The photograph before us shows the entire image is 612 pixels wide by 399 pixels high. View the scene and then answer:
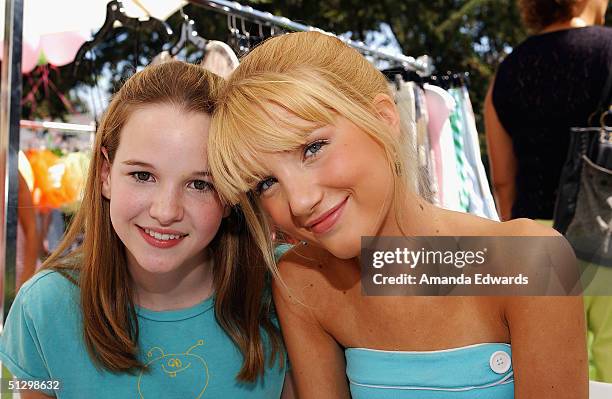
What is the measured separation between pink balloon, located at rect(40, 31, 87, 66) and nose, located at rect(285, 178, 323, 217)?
213 cm

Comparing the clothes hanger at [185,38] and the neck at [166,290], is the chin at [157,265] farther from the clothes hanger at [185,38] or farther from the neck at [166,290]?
the clothes hanger at [185,38]

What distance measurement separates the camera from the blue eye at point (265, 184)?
86cm

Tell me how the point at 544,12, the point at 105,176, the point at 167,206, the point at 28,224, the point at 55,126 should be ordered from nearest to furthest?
the point at 167,206, the point at 105,176, the point at 544,12, the point at 28,224, the point at 55,126

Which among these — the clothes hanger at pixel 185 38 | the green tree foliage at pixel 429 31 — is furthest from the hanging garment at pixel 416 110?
the green tree foliage at pixel 429 31

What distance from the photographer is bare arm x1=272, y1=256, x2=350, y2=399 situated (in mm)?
984

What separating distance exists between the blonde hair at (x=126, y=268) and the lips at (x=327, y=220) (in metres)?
0.27

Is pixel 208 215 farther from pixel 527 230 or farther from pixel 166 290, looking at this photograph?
pixel 527 230

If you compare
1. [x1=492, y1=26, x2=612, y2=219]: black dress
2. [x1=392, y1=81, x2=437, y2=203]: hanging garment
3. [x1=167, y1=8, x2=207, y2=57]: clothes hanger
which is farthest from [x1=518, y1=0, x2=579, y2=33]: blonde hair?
[x1=167, y1=8, x2=207, y2=57]: clothes hanger

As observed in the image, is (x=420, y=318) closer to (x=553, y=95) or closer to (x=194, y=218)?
(x=194, y=218)

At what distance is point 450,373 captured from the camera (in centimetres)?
87

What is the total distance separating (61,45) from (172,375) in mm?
2025

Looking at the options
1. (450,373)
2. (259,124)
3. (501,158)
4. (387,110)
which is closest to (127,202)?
(259,124)

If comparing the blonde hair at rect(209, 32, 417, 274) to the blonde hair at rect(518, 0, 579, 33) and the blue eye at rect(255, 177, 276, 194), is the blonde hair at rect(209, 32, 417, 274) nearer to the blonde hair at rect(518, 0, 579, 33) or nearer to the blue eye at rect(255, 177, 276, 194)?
the blue eye at rect(255, 177, 276, 194)

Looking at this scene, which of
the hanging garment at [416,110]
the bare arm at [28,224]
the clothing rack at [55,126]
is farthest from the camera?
the clothing rack at [55,126]
